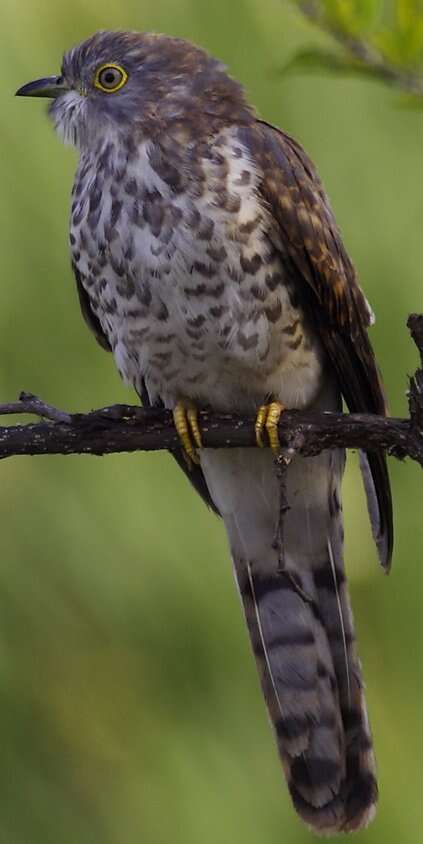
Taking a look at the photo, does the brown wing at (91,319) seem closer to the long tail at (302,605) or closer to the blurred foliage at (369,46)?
the long tail at (302,605)

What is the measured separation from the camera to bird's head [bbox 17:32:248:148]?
128 inches

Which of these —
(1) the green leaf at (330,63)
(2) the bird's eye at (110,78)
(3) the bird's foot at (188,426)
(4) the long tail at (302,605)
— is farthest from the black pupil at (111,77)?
(1) the green leaf at (330,63)

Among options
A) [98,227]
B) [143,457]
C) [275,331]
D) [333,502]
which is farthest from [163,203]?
[333,502]

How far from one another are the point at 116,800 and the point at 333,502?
3.18 feet

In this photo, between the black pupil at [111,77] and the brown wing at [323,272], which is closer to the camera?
the brown wing at [323,272]

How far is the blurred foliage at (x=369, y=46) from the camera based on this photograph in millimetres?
1995

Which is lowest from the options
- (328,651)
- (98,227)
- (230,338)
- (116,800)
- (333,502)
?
(116,800)

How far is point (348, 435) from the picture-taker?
8.50 feet

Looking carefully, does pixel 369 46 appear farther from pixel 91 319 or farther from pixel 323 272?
pixel 91 319

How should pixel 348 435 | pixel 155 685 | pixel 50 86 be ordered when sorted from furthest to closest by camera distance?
pixel 50 86
pixel 155 685
pixel 348 435

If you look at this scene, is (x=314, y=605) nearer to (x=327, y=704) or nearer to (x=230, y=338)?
(x=327, y=704)

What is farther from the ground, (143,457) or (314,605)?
(143,457)

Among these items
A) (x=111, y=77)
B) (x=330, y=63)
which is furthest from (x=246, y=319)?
(x=330, y=63)

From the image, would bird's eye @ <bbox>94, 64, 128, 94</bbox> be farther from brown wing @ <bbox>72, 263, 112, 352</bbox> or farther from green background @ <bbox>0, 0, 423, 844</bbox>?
brown wing @ <bbox>72, 263, 112, 352</bbox>
